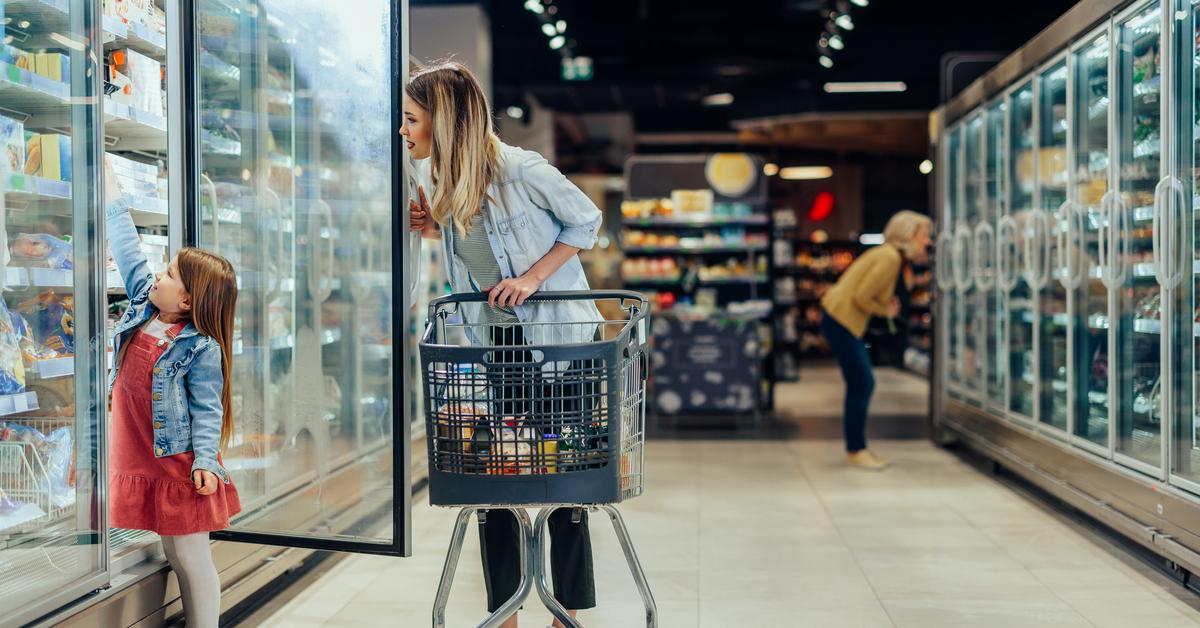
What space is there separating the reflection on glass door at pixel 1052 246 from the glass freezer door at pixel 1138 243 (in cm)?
75

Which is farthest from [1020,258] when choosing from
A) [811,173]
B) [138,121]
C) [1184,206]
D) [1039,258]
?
[811,173]

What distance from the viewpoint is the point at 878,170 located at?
1800cm

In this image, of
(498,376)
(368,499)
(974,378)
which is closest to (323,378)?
(368,499)

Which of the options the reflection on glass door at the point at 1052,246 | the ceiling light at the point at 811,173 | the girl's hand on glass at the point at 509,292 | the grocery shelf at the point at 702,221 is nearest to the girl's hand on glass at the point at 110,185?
the girl's hand on glass at the point at 509,292

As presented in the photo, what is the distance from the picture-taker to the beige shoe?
6285 millimetres

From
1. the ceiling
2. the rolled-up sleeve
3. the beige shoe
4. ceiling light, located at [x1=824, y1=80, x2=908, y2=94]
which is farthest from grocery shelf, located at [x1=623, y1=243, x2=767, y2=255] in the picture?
the rolled-up sleeve

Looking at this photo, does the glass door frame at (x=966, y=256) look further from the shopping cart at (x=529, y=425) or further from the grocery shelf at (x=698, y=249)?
the shopping cart at (x=529, y=425)

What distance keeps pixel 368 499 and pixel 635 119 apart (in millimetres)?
12148

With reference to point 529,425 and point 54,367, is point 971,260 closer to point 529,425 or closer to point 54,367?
point 529,425

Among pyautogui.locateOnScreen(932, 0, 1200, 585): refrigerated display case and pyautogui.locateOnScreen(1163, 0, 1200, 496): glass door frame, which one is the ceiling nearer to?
pyautogui.locateOnScreen(932, 0, 1200, 585): refrigerated display case

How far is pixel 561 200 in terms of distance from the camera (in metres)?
2.56

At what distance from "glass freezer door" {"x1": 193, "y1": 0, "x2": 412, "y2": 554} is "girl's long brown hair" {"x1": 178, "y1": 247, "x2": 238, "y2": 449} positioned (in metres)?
0.46

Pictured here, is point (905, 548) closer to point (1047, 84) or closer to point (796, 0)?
point (1047, 84)

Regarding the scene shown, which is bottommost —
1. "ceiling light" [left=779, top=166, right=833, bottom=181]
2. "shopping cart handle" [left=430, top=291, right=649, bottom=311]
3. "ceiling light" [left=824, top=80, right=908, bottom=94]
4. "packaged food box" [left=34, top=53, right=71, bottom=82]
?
"shopping cart handle" [left=430, top=291, right=649, bottom=311]
